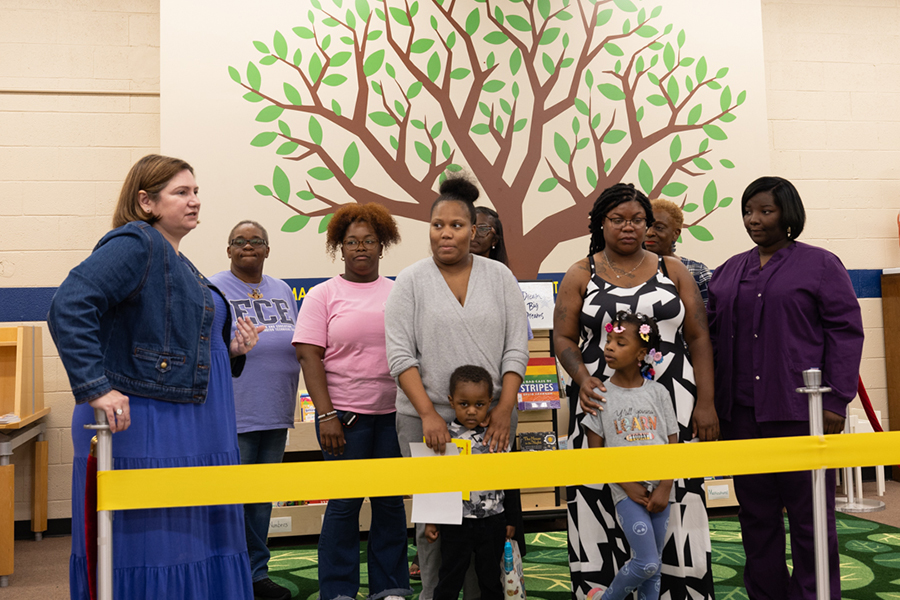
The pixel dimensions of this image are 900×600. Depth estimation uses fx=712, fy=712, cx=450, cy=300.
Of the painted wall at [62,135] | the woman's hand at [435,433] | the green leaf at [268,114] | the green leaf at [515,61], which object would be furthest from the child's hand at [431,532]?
the green leaf at [515,61]

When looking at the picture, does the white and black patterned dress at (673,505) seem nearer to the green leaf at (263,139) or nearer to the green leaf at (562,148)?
the green leaf at (562,148)

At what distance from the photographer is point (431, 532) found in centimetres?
232

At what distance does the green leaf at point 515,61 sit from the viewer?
504 cm

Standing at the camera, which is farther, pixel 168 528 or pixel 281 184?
pixel 281 184

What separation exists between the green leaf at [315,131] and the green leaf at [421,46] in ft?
2.73

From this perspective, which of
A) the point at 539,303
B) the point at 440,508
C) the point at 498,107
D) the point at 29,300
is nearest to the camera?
the point at 440,508

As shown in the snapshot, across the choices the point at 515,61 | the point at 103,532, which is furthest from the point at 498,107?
the point at 103,532

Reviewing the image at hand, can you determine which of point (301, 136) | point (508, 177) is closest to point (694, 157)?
point (508, 177)

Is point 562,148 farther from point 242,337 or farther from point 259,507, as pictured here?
point 242,337

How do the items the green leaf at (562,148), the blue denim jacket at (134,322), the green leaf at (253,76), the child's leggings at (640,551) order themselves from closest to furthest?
1. the blue denim jacket at (134,322)
2. the child's leggings at (640,551)
3. the green leaf at (253,76)
4. the green leaf at (562,148)

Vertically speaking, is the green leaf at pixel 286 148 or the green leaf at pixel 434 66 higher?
the green leaf at pixel 434 66

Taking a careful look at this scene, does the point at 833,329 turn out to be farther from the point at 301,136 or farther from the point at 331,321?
the point at 301,136

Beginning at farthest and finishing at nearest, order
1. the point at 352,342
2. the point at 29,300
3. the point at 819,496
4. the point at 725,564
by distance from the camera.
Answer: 1. the point at 29,300
2. the point at 725,564
3. the point at 352,342
4. the point at 819,496

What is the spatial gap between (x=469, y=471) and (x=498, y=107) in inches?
143
